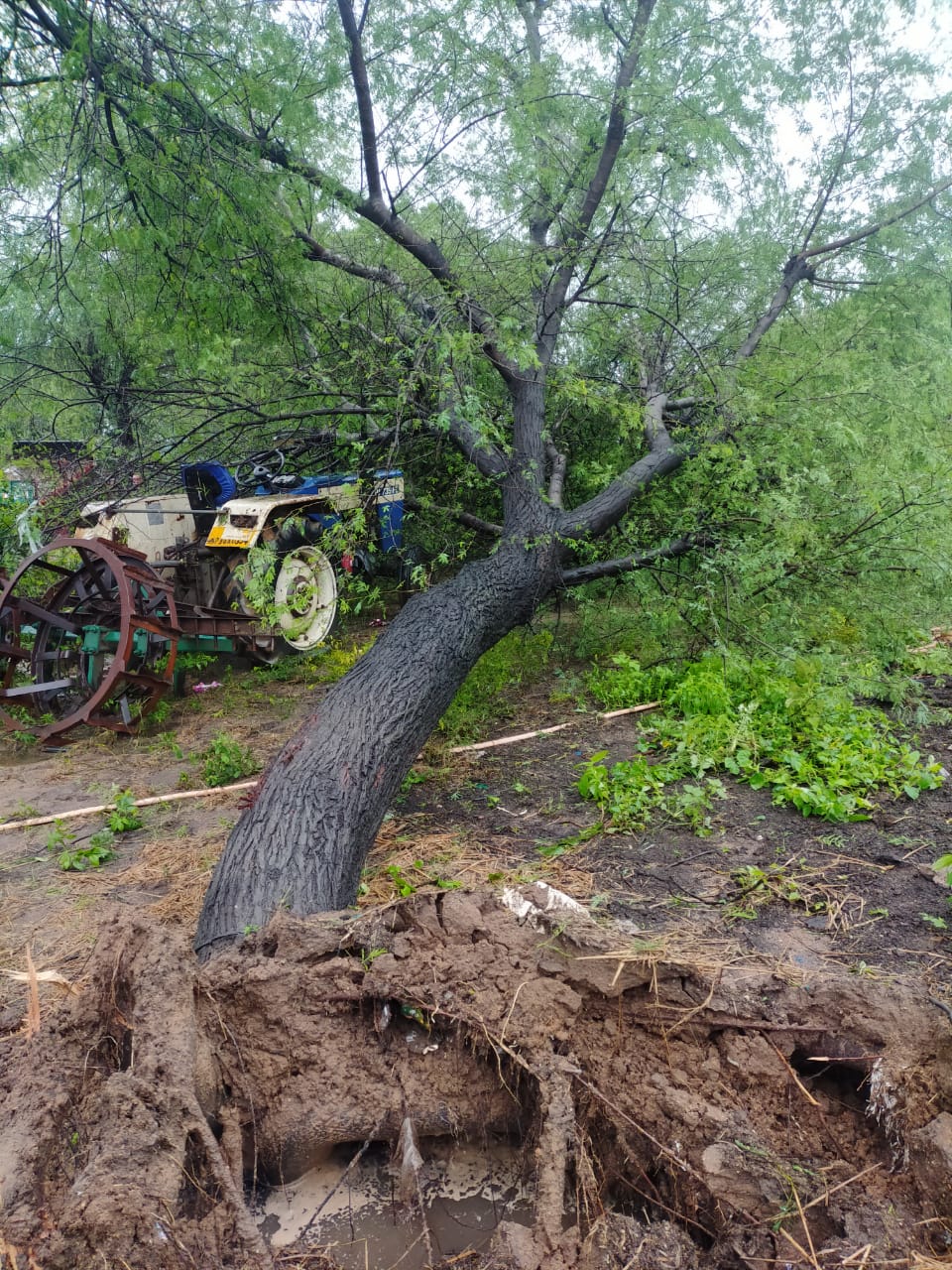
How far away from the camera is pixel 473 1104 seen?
8.16 feet

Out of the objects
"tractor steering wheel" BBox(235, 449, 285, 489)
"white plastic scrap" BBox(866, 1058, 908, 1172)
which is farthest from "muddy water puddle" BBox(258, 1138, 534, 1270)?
"tractor steering wheel" BBox(235, 449, 285, 489)

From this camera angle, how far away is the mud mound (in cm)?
195

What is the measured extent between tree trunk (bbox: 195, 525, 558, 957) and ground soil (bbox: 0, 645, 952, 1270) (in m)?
0.33

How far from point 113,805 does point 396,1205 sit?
3.48 m

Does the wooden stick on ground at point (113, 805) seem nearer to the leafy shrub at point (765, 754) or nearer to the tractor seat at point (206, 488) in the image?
the leafy shrub at point (765, 754)

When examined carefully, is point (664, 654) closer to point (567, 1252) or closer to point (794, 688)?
point (794, 688)

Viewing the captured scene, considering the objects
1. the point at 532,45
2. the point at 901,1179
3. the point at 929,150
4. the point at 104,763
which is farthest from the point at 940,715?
the point at 532,45

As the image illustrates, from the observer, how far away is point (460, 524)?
7645 millimetres

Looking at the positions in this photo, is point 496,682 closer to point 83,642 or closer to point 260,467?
point 260,467

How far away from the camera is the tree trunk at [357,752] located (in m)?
3.17

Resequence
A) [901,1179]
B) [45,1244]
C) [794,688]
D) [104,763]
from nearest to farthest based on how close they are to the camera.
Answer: [45,1244] → [901,1179] → [794,688] → [104,763]

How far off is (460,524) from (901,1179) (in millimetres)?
6208

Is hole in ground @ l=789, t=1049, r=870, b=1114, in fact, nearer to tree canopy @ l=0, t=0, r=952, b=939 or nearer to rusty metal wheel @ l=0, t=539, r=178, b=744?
tree canopy @ l=0, t=0, r=952, b=939

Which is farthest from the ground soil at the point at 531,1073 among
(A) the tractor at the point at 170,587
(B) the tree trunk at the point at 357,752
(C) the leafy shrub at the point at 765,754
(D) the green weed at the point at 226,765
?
(A) the tractor at the point at 170,587
